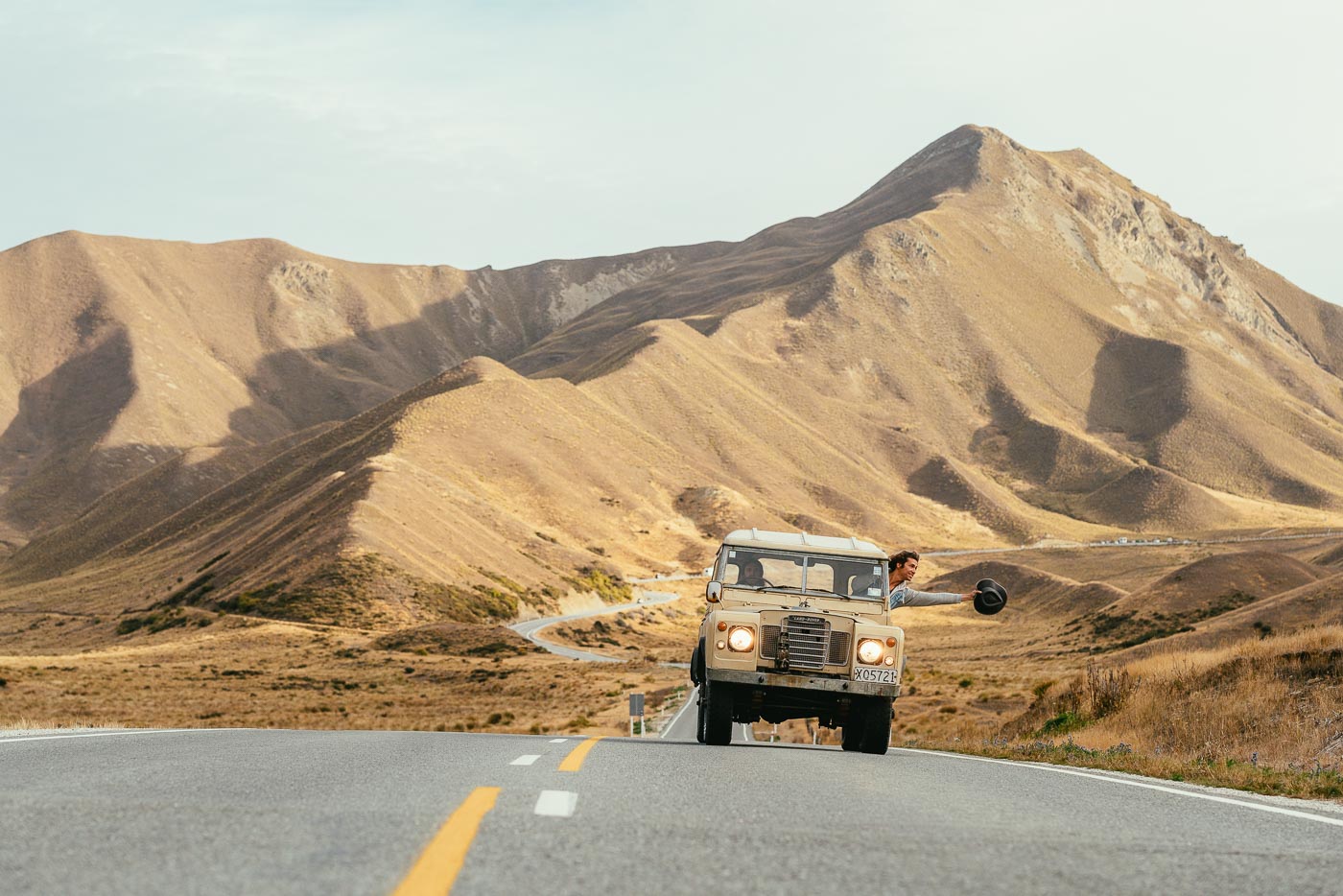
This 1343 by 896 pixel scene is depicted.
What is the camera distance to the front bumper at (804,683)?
616 inches

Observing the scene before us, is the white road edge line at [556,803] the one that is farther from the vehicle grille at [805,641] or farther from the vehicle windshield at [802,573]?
the vehicle windshield at [802,573]

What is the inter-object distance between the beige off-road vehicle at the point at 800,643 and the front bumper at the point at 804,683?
0.04 ft

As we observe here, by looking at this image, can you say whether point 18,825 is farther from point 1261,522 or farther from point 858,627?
point 1261,522

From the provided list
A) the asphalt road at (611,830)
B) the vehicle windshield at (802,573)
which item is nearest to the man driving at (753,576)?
the vehicle windshield at (802,573)

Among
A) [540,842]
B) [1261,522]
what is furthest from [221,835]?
[1261,522]

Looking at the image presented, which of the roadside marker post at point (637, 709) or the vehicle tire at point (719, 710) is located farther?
the roadside marker post at point (637, 709)

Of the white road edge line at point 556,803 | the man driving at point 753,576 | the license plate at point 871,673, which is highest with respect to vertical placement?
the man driving at point 753,576

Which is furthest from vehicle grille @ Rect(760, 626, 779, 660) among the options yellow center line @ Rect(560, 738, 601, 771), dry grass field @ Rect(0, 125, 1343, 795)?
dry grass field @ Rect(0, 125, 1343, 795)

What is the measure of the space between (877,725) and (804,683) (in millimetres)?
1117

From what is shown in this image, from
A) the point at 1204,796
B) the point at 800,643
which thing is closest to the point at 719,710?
the point at 800,643

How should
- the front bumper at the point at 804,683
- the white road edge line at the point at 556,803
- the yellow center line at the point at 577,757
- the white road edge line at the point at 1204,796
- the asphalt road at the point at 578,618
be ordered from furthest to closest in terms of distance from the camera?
the asphalt road at the point at 578,618 < the front bumper at the point at 804,683 < the yellow center line at the point at 577,757 < the white road edge line at the point at 1204,796 < the white road edge line at the point at 556,803

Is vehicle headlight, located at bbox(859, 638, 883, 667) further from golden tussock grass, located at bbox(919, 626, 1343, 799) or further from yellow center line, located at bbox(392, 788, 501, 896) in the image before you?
yellow center line, located at bbox(392, 788, 501, 896)

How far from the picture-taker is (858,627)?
1589cm

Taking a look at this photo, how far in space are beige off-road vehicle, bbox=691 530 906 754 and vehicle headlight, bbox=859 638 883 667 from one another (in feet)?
0.04
